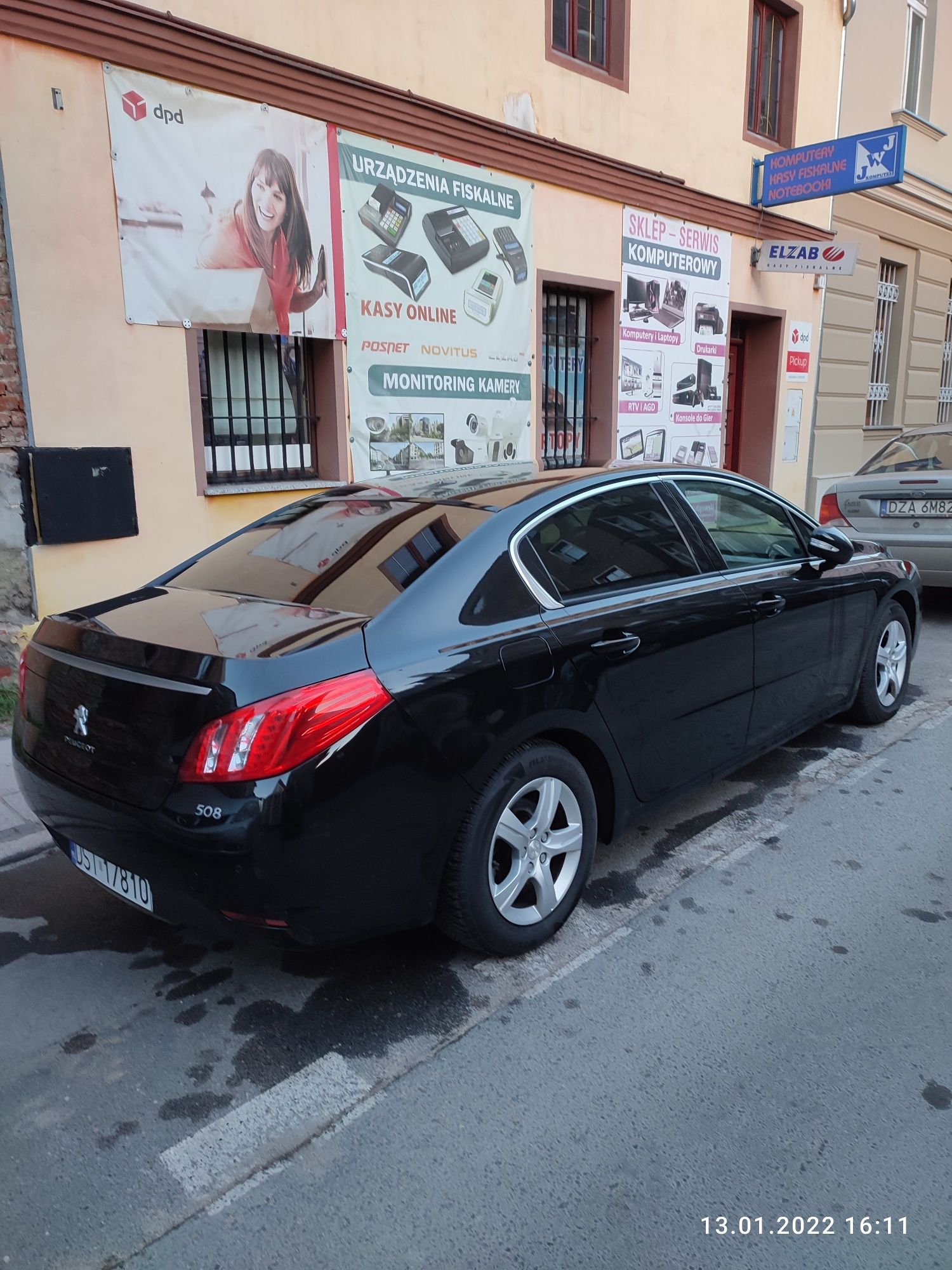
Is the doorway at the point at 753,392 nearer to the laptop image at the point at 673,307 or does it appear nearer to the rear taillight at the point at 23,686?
the laptop image at the point at 673,307

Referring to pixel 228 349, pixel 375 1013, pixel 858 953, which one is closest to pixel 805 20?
pixel 228 349

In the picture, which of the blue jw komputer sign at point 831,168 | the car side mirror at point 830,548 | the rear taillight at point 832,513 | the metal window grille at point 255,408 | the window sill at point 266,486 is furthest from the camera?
the blue jw komputer sign at point 831,168

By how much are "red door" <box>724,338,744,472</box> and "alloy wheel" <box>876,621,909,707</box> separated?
23.8 feet

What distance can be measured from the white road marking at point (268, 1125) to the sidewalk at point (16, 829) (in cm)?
196

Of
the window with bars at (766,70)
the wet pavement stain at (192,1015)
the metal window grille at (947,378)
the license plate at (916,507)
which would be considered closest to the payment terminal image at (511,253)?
the license plate at (916,507)

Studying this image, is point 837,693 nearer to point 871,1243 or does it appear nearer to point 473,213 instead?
point 871,1243

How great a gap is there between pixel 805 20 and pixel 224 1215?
13367 mm

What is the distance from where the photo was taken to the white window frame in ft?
42.9

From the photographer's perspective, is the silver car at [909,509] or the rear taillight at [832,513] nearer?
the silver car at [909,509]

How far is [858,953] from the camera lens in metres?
3.10

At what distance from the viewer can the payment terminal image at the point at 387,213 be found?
23.5 feet

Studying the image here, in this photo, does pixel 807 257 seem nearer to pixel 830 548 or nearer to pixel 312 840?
pixel 830 548

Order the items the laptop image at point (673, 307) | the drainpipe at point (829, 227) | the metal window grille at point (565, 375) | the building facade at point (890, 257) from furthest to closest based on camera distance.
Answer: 1. the building facade at point (890, 257)
2. the drainpipe at point (829, 227)
3. the laptop image at point (673, 307)
4. the metal window grille at point (565, 375)

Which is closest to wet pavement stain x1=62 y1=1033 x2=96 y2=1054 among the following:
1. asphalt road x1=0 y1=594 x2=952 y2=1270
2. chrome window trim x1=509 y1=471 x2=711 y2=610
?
asphalt road x1=0 y1=594 x2=952 y2=1270
